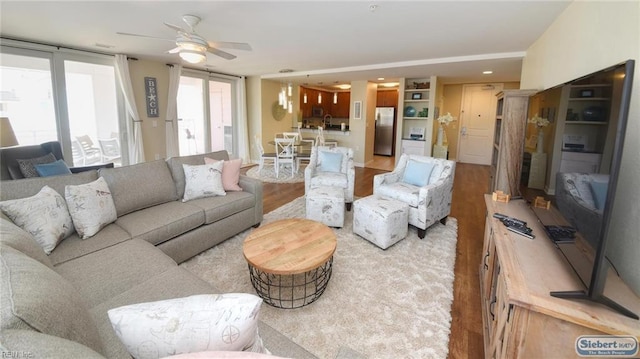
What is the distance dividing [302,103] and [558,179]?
27.4ft

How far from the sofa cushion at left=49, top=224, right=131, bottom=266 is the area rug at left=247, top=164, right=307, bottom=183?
365 cm

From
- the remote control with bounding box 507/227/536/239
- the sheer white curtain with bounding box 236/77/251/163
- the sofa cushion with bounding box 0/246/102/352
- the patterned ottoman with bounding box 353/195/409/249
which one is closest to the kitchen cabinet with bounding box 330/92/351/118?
the sheer white curtain with bounding box 236/77/251/163

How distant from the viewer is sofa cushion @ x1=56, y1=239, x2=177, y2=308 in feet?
5.08

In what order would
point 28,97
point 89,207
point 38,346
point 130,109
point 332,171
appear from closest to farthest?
point 38,346 < point 89,207 < point 28,97 < point 332,171 < point 130,109

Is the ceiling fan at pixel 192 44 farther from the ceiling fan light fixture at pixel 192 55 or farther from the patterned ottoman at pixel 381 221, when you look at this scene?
the patterned ottoman at pixel 381 221

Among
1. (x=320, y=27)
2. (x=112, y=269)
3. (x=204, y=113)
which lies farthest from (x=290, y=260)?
(x=204, y=113)

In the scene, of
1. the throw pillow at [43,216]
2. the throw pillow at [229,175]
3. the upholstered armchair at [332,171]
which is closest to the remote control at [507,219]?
the upholstered armchair at [332,171]

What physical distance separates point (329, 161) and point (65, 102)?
427 cm

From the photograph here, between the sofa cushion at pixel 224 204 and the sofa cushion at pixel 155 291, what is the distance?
106cm

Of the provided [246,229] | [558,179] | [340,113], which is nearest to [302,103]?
[340,113]

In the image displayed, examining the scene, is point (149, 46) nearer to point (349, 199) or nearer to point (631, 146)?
point (349, 199)

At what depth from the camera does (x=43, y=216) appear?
1.88 m

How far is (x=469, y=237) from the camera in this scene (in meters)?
3.29

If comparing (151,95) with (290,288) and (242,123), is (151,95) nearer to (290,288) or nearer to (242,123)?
(242,123)
